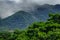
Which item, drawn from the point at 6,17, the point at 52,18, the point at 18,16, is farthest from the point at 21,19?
the point at 52,18

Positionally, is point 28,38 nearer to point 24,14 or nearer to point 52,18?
point 52,18

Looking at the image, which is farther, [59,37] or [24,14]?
[24,14]

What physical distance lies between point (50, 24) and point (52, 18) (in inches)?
57.0

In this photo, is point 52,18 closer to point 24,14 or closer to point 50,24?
point 50,24

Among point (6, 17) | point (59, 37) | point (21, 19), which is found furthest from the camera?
point (6, 17)

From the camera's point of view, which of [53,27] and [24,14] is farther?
[24,14]

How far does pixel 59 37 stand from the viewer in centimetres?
1769

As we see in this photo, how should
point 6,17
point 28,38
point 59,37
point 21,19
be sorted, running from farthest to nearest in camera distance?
point 6,17 → point 21,19 → point 28,38 → point 59,37

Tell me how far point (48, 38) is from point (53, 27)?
3.96 feet

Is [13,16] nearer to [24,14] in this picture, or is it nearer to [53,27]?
[24,14]

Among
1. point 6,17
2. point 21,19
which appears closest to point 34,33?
point 21,19

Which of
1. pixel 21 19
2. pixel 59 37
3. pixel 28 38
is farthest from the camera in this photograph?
pixel 21 19

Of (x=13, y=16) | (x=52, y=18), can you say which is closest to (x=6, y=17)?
(x=13, y=16)

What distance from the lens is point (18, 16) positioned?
299 ft
